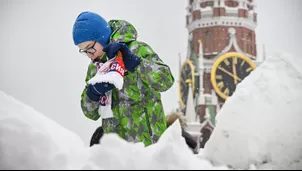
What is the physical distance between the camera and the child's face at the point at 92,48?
172 cm

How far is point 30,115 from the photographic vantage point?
1.34 meters

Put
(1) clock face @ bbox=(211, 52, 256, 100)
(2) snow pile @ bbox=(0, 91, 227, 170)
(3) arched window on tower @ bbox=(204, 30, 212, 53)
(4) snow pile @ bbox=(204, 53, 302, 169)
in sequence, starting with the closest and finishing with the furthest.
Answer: (2) snow pile @ bbox=(0, 91, 227, 170) < (4) snow pile @ bbox=(204, 53, 302, 169) < (1) clock face @ bbox=(211, 52, 256, 100) < (3) arched window on tower @ bbox=(204, 30, 212, 53)

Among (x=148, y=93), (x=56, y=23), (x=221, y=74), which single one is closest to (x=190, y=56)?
(x=221, y=74)

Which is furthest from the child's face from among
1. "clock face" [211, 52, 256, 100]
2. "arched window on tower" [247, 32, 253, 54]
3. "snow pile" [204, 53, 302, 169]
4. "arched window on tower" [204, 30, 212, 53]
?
"arched window on tower" [247, 32, 253, 54]

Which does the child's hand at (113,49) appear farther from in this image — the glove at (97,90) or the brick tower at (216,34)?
the brick tower at (216,34)

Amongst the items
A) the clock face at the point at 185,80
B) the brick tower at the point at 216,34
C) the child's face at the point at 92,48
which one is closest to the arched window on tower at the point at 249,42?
the brick tower at the point at 216,34

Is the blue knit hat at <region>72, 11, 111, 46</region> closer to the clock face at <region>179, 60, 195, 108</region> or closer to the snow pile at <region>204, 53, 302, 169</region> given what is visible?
the snow pile at <region>204, 53, 302, 169</region>

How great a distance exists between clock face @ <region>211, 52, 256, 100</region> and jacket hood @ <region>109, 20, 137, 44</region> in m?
15.0

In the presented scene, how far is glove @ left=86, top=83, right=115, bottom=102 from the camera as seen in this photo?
1551 millimetres

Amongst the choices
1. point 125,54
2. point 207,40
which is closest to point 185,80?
point 207,40

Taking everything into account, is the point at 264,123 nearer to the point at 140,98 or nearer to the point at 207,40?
the point at 140,98

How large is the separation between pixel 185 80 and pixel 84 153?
17.2 meters

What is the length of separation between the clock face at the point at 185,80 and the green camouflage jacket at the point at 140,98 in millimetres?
15588

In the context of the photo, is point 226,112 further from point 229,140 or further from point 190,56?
point 190,56
